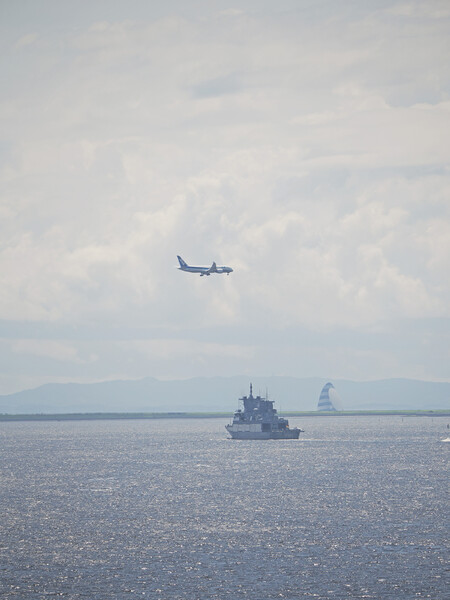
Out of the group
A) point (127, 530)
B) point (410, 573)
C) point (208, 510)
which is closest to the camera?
point (410, 573)

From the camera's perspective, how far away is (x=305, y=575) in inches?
2815

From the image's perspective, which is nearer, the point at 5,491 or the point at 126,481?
the point at 5,491

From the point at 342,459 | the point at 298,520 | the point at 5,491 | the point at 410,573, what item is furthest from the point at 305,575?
the point at 342,459

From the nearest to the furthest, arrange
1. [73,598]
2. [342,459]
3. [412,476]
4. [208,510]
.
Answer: [73,598], [208,510], [412,476], [342,459]

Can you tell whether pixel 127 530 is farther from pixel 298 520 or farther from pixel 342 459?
pixel 342 459

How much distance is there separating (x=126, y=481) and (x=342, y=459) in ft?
211

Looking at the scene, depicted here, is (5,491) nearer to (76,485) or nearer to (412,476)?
(76,485)

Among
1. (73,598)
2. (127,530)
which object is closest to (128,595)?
(73,598)

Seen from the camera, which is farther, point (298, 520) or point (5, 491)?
point (5, 491)

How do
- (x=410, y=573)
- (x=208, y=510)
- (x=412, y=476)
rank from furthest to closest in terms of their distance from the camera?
(x=412, y=476), (x=208, y=510), (x=410, y=573)

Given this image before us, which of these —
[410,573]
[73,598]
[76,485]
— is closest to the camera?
[73,598]

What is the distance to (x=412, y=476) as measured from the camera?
155 m

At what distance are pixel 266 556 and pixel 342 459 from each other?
121973 millimetres

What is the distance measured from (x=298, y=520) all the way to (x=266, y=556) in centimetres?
2197
